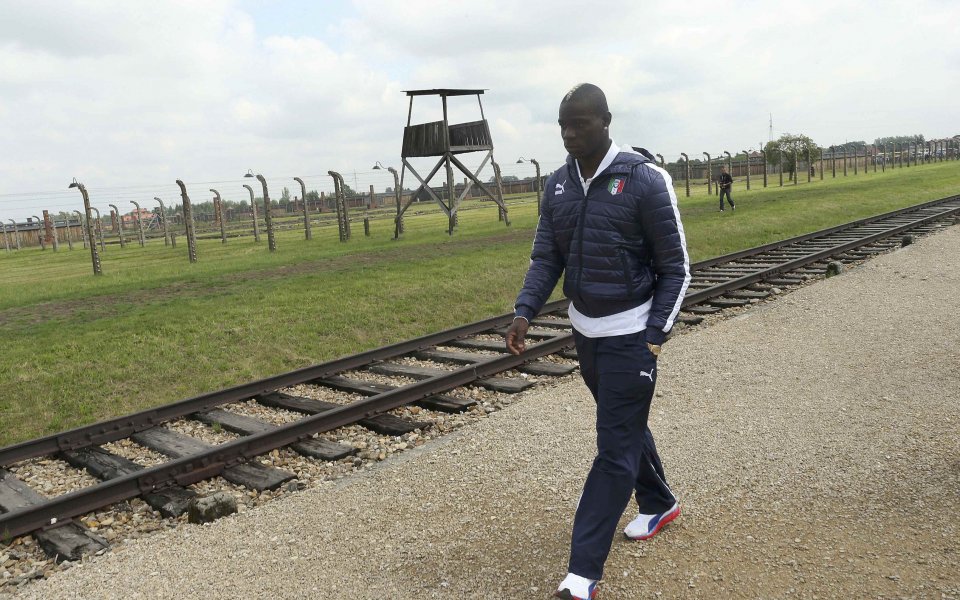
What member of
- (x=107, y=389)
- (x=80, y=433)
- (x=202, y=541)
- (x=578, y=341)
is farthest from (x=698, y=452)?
(x=107, y=389)

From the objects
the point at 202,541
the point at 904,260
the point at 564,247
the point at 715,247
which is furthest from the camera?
the point at 715,247

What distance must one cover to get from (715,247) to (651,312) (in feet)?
50.9

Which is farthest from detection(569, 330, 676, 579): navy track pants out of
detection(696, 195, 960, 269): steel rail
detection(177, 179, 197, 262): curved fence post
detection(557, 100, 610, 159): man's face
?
detection(177, 179, 197, 262): curved fence post

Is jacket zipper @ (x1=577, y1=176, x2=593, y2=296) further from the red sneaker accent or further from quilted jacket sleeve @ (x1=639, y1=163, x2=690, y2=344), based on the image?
the red sneaker accent

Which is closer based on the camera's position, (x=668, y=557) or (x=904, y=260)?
(x=668, y=557)

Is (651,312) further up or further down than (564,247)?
further down

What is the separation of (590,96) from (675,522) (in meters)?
2.37

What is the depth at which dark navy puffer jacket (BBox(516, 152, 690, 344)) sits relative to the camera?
3.58 metres

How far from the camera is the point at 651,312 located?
11.8 feet

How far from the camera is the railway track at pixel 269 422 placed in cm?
518

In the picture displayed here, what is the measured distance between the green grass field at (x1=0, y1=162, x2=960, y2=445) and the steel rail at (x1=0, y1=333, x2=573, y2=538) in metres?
2.65

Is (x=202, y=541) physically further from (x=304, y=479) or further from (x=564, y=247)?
(x=564, y=247)

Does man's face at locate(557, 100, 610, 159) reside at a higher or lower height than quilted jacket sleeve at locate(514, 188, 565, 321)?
higher

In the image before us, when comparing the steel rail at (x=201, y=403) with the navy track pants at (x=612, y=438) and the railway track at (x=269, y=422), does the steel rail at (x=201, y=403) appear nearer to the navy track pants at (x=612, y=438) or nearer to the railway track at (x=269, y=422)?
the railway track at (x=269, y=422)
